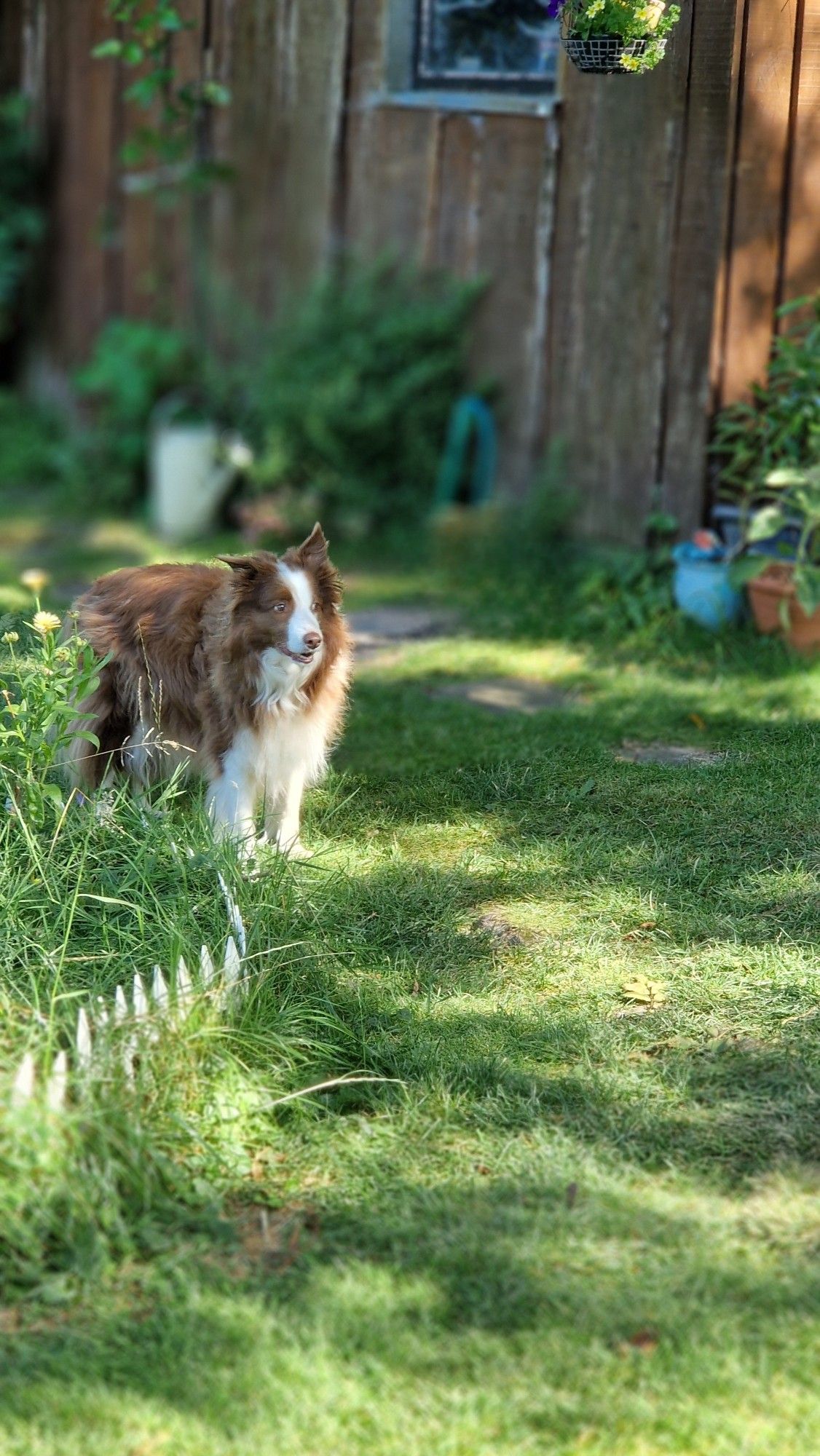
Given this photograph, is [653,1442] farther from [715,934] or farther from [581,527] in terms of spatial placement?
[581,527]

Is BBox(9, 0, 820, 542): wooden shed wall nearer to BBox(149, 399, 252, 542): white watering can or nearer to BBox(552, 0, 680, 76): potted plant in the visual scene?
BBox(552, 0, 680, 76): potted plant

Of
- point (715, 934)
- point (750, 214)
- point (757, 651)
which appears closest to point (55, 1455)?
point (715, 934)

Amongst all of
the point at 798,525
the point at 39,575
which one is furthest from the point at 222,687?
the point at 798,525

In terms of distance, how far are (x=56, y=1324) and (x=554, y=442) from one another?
5422 millimetres

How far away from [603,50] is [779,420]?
1.78 m

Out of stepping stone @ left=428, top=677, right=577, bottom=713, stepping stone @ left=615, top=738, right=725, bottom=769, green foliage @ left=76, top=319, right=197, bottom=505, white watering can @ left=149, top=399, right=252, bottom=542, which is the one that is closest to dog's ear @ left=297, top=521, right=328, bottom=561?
stepping stone @ left=615, top=738, right=725, bottom=769

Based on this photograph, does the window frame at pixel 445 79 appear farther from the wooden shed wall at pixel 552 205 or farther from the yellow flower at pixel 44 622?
the yellow flower at pixel 44 622

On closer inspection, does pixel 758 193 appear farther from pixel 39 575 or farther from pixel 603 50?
pixel 39 575

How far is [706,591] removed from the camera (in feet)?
21.4

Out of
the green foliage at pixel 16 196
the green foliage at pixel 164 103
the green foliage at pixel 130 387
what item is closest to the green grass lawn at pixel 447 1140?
the green foliage at pixel 130 387

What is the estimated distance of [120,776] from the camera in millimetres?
4863

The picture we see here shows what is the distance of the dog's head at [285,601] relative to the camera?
4.36 metres

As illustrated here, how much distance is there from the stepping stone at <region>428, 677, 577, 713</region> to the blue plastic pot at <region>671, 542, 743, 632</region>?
748 millimetres

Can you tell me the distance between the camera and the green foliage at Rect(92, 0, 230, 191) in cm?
860
